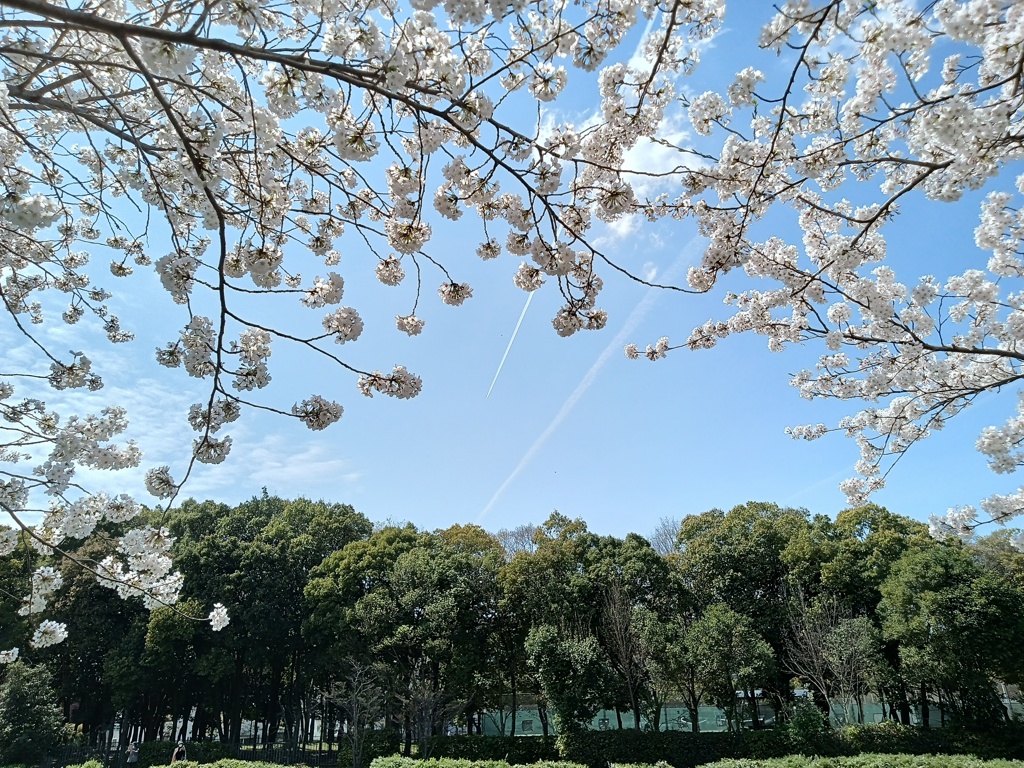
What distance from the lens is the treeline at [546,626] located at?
12.7 m

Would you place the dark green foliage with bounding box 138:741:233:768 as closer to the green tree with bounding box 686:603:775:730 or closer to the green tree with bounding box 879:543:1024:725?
the green tree with bounding box 686:603:775:730

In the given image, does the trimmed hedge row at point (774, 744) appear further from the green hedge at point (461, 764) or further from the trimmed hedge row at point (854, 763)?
the green hedge at point (461, 764)

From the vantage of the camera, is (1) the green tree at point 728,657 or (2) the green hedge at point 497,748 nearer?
(1) the green tree at point 728,657

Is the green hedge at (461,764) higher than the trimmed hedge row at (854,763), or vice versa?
the trimmed hedge row at (854,763)

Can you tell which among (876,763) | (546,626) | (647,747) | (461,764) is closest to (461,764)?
(461,764)

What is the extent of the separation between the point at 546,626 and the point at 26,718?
12.2 metres

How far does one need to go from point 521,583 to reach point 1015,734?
34.7 ft

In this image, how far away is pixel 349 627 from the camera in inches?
594

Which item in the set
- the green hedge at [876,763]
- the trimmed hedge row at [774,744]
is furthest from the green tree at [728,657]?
the green hedge at [876,763]

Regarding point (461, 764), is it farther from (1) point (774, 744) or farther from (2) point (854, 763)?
(1) point (774, 744)

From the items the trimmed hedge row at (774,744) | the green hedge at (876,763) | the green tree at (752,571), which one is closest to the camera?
the green hedge at (876,763)

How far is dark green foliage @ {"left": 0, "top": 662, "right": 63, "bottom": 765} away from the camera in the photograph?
43.0 feet

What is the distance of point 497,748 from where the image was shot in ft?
45.0

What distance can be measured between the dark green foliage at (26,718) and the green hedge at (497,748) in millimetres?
9131
